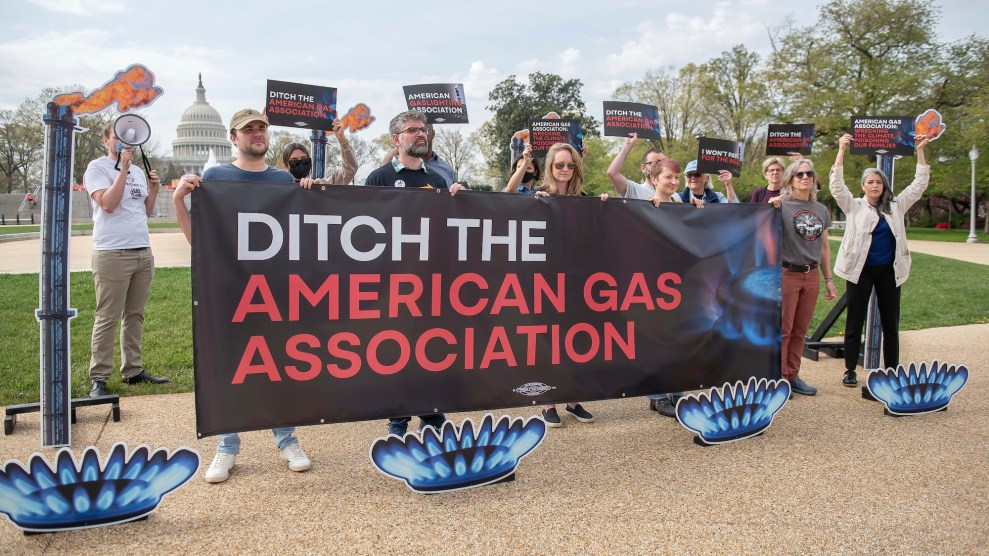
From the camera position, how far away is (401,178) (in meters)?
3.85

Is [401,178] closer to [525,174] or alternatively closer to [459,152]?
[525,174]

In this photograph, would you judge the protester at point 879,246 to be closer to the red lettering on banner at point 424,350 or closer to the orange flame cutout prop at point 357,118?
the red lettering on banner at point 424,350

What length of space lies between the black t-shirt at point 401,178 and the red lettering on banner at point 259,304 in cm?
100

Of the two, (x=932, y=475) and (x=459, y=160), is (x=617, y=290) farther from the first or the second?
(x=459, y=160)

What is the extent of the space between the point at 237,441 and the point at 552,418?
1901 mm

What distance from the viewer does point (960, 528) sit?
9.23ft

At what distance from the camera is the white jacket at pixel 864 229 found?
16.3ft

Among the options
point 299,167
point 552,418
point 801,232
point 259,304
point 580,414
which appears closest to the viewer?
point 259,304

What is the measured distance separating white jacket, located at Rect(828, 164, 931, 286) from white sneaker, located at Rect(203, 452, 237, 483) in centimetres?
444

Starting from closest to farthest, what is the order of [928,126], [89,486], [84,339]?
[89,486], [928,126], [84,339]

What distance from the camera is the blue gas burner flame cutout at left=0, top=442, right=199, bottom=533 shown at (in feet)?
8.56

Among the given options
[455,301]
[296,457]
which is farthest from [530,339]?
[296,457]

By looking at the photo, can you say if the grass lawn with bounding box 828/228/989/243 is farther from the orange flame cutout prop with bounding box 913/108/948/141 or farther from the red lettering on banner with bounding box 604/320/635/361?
the red lettering on banner with bounding box 604/320/635/361

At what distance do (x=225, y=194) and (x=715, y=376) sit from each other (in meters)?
3.04
